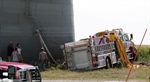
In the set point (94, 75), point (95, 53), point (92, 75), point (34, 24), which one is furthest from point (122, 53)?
point (34, 24)

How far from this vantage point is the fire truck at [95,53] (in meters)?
22.8

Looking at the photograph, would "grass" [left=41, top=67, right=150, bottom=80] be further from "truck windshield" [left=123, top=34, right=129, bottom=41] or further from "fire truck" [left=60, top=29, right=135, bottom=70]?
"truck windshield" [left=123, top=34, right=129, bottom=41]

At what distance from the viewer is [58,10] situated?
86.4ft

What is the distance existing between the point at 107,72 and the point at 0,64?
36.6 ft

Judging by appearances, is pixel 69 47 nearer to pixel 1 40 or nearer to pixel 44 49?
pixel 44 49

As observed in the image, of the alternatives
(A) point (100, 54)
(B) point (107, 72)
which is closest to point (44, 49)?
(A) point (100, 54)

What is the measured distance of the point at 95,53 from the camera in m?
22.9

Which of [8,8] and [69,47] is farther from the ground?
[8,8]

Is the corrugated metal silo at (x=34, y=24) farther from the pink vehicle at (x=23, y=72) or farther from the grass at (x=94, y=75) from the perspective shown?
the pink vehicle at (x=23, y=72)

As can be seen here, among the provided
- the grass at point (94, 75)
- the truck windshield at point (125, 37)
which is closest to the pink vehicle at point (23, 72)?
the grass at point (94, 75)

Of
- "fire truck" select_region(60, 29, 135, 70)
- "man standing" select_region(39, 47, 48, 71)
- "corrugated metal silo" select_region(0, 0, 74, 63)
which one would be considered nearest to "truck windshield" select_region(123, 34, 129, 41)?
"fire truck" select_region(60, 29, 135, 70)

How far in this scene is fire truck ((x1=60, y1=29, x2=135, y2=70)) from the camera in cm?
2284

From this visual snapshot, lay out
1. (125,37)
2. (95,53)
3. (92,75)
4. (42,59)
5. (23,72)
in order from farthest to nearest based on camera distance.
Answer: (125,37), (42,59), (95,53), (92,75), (23,72)

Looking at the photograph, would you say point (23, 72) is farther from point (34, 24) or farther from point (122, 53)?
point (122, 53)
